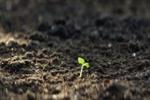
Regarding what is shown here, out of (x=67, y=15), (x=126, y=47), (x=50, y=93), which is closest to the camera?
(x=50, y=93)

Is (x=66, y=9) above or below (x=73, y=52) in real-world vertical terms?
above

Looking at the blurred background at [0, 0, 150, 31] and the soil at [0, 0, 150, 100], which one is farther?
the blurred background at [0, 0, 150, 31]

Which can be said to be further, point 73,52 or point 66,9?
point 66,9

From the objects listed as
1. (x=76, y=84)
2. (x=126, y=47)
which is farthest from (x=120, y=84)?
(x=126, y=47)

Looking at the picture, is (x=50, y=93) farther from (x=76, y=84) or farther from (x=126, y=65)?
(x=126, y=65)

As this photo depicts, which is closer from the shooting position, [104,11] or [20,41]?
[20,41]
